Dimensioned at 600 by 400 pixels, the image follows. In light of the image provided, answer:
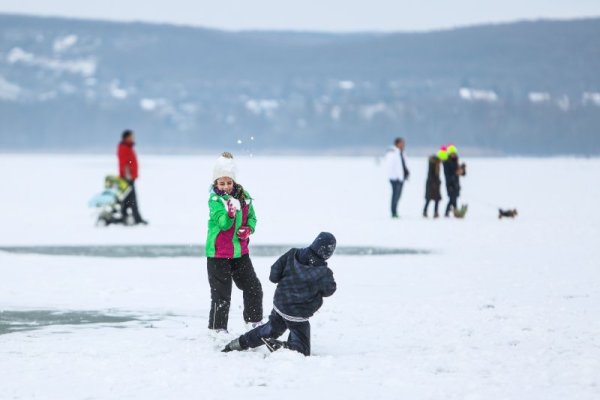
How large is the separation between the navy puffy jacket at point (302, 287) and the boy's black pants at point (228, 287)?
0.72 meters

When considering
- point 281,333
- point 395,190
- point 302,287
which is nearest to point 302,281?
point 302,287

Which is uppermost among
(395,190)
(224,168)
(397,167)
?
(397,167)

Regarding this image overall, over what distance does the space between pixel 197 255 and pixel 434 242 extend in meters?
4.08

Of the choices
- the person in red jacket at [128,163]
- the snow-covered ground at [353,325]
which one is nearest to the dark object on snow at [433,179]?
the snow-covered ground at [353,325]

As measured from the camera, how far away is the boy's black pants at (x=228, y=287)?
8875 mm

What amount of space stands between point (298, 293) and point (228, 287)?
33.0 inches

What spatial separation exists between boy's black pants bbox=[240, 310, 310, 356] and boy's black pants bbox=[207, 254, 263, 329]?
0.61 metres

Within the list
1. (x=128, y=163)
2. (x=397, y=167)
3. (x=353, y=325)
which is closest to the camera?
(x=353, y=325)

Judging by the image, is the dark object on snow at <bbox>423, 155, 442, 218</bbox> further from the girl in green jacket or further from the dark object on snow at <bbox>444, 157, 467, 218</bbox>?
the girl in green jacket

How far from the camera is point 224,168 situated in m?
8.66

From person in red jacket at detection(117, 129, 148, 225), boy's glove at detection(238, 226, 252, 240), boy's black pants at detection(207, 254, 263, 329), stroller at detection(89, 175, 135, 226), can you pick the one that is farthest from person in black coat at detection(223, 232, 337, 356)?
stroller at detection(89, 175, 135, 226)

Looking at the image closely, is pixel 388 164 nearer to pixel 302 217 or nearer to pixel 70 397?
pixel 302 217

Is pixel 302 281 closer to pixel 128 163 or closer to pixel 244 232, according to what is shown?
pixel 244 232

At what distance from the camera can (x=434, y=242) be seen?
19109 millimetres
